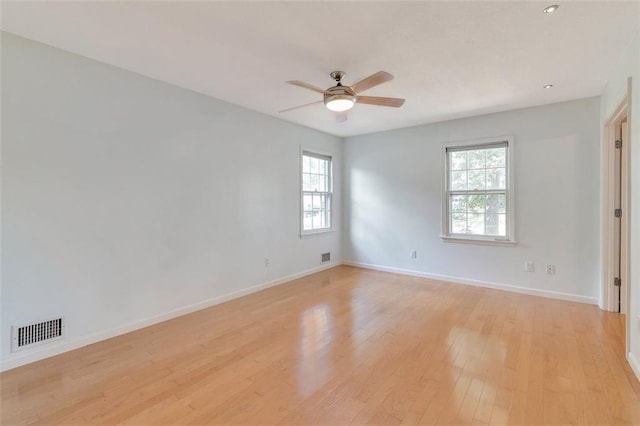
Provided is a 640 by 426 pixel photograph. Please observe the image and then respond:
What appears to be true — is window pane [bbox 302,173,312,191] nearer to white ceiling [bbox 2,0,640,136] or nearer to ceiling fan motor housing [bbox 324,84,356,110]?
white ceiling [bbox 2,0,640,136]

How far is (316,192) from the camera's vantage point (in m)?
5.55

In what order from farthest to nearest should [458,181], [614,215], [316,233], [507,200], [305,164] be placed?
[316,233]
[305,164]
[458,181]
[507,200]
[614,215]

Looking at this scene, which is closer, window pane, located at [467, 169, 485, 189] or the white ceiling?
the white ceiling

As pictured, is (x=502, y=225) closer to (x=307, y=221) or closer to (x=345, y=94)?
(x=307, y=221)

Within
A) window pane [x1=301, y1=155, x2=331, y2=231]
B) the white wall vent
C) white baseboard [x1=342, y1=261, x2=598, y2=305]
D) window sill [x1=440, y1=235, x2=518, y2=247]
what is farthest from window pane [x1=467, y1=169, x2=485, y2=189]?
the white wall vent

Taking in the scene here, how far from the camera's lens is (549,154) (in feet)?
13.1

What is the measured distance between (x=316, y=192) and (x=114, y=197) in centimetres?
328

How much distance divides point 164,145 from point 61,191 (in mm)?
1035

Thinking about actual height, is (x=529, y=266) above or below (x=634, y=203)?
below

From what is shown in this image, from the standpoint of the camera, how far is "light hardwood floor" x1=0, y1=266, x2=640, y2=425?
6.04ft

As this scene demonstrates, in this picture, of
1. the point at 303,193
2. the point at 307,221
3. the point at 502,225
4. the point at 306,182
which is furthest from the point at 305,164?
the point at 502,225

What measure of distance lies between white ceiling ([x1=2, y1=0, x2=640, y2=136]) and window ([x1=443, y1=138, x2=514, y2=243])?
1.14 m

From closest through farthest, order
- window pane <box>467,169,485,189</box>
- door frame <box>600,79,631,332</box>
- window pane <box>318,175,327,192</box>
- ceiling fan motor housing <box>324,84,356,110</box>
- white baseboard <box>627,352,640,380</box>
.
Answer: white baseboard <box>627,352,640,380</box> → ceiling fan motor housing <box>324,84,356,110</box> → door frame <box>600,79,631,332</box> → window pane <box>467,169,485,189</box> → window pane <box>318,175,327,192</box>

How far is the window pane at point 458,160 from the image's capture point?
4.74 m
